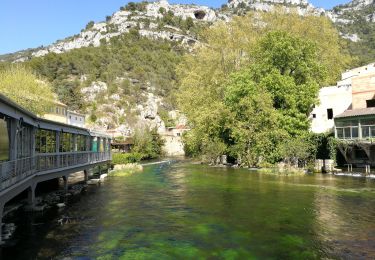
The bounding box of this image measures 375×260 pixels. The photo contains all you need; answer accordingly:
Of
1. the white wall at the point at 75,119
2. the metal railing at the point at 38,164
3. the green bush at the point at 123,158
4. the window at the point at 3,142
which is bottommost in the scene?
the green bush at the point at 123,158

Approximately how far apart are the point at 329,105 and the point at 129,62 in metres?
90.0

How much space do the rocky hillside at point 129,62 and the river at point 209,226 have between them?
196ft

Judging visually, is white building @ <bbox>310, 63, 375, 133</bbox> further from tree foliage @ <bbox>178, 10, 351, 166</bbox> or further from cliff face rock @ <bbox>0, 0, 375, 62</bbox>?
cliff face rock @ <bbox>0, 0, 375, 62</bbox>

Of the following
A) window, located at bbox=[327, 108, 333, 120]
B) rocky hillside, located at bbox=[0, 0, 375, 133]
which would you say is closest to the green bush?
window, located at bbox=[327, 108, 333, 120]

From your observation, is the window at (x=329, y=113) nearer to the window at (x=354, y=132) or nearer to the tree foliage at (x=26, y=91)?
the window at (x=354, y=132)

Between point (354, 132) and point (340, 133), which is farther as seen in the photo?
point (340, 133)

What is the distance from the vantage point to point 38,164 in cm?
2088

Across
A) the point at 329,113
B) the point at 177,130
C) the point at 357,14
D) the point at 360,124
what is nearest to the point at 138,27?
the point at 177,130

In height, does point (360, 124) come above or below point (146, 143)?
above

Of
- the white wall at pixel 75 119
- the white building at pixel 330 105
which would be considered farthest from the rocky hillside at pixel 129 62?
the white building at pixel 330 105

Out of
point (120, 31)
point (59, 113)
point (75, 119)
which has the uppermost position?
point (120, 31)

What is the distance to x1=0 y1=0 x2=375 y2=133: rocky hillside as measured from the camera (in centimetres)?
10850

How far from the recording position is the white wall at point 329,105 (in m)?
50.1

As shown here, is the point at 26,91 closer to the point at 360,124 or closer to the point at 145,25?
the point at 360,124
